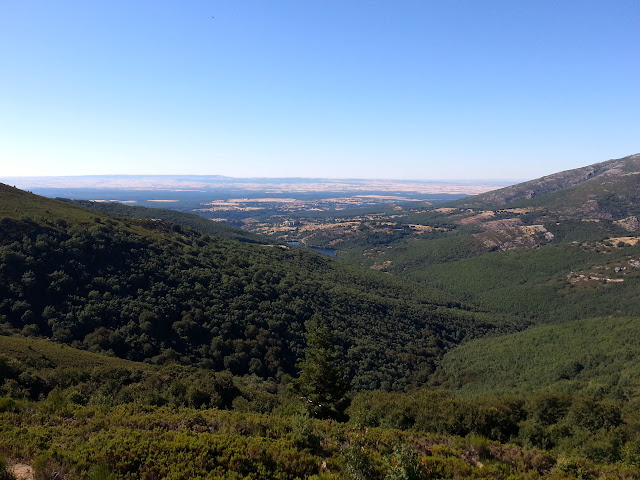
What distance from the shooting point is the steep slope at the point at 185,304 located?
2434 inches

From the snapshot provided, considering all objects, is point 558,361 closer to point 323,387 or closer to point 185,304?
point 323,387

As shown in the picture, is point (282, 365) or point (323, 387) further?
point (282, 365)

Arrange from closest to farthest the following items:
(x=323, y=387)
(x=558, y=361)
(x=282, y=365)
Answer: (x=323, y=387), (x=282, y=365), (x=558, y=361)

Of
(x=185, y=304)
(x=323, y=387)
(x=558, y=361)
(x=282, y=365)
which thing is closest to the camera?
(x=323, y=387)

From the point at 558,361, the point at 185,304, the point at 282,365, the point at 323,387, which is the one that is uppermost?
the point at 323,387

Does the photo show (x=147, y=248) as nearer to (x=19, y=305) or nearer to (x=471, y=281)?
(x=19, y=305)

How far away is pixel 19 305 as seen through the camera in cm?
5881

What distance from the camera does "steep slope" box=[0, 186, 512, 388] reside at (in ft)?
203

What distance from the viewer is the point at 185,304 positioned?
77250 mm

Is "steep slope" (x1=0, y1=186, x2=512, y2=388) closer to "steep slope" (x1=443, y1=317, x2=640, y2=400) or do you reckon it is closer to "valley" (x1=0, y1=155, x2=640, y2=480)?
"valley" (x1=0, y1=155, x2=640, y2=480)

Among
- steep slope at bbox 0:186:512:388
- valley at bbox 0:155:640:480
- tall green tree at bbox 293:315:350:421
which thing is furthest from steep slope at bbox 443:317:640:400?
tall green tree at bbox 293:315:350:421

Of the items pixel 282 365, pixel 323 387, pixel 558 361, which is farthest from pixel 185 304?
pixel 558 361

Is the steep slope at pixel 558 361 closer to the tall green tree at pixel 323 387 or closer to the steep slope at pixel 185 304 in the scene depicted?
the steep slope at pixel 185 304

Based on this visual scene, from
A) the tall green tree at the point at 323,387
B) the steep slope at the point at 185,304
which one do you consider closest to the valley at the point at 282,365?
the tall green tree at the point at 323,387
